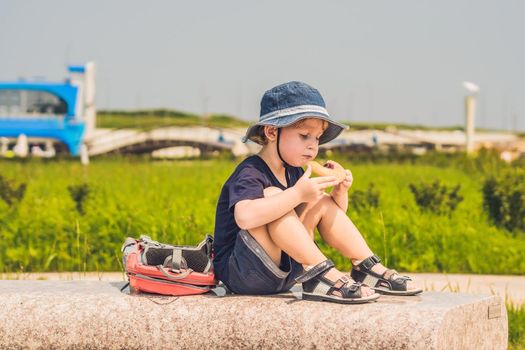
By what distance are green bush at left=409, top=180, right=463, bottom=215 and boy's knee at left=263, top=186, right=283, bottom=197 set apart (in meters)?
7.01

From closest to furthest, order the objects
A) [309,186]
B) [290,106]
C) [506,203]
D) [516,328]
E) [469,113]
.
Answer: [309,186] → [290,106] → [516,328] → [506,203] → [469,113]

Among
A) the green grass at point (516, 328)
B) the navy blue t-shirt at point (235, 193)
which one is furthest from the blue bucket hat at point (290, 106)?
the green grass at point (516, 328)

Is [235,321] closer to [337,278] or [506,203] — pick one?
[337,278]

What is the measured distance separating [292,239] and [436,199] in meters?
7.43

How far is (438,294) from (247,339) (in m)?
1.11

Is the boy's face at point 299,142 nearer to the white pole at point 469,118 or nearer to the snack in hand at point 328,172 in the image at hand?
the snack in hand at point 328,172

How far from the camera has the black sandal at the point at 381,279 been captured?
4.96 metres

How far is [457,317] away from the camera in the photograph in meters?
4.61

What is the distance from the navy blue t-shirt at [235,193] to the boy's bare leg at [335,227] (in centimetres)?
20

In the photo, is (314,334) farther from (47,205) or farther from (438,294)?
(47,205)

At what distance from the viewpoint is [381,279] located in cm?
504

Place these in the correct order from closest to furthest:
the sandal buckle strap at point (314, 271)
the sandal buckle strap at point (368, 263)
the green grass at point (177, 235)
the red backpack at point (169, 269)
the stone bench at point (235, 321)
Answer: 1. the stone bench at point (235, 321)
2. the sandal buckle strap at point (314, 271)
3. the red backpack at point (169, 269)
4. the sandal buckle strap at point (368, 263)
5. the green grass at point (177, 235)

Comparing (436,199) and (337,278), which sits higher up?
(337,278)

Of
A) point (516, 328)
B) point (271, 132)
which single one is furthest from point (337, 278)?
point (516, 328)
